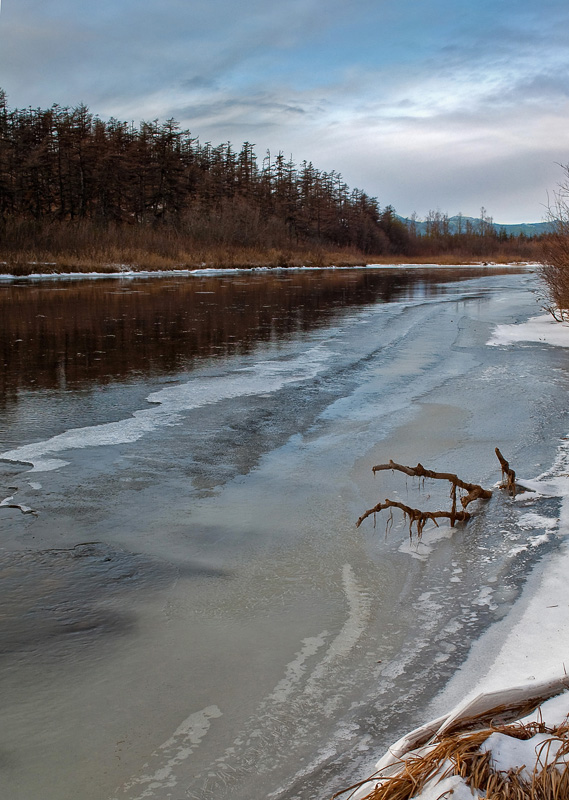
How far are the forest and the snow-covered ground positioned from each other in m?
33.3

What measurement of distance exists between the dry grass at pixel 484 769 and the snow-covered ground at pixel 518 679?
0.01 m

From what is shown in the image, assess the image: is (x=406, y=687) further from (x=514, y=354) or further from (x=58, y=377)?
(x=514, y=354)

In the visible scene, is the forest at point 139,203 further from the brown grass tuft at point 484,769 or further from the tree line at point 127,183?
the brown grass tuft at point 484,769

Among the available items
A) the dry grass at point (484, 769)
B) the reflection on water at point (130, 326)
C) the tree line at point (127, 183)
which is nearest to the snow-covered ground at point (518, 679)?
the dry grass at point (484, 769)

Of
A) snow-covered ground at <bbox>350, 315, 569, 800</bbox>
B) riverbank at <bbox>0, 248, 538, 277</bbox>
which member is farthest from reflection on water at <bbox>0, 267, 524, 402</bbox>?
riverbank at <bbox>0, 248, 538, 277</bbox>

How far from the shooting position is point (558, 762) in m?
1.74

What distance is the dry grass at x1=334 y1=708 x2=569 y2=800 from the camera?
5.53 feet

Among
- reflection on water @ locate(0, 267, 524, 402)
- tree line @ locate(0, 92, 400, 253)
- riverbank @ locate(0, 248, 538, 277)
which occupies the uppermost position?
tree line @ locate(0, 92, 400, 253)

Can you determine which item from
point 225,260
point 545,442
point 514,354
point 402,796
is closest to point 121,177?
A: point 225,260

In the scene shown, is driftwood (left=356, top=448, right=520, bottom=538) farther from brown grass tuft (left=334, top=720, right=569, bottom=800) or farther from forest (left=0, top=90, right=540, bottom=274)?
forest (left=0, top=90, right=540, bottom=274)

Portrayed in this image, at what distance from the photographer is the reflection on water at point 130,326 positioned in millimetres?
10031

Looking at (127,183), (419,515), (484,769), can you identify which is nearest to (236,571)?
(419,515)

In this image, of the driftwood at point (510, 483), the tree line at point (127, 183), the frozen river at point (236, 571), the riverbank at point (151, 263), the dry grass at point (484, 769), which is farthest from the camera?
the tree line at point (127, 183)

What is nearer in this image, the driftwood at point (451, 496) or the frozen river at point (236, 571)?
the frozen river at point (236, 571)
